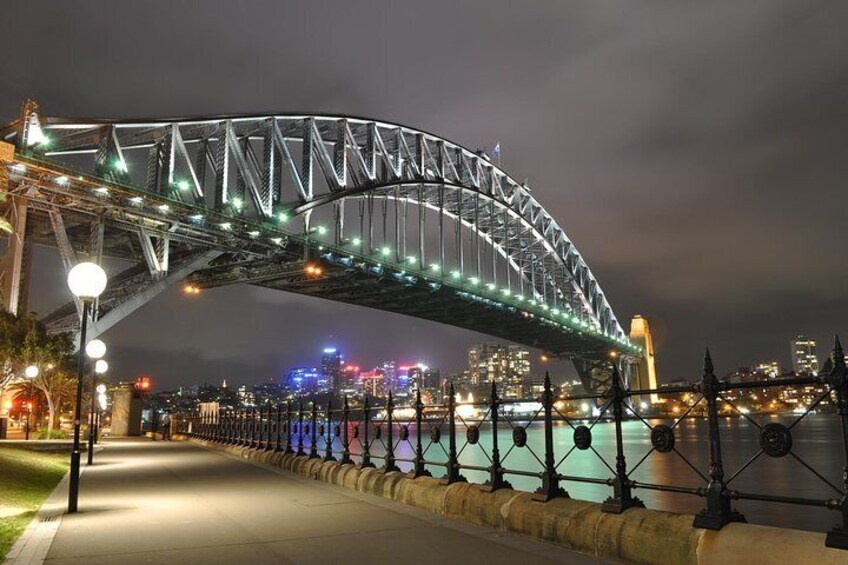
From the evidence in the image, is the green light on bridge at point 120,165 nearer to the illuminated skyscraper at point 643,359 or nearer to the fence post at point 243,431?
the fence post at point 243,431

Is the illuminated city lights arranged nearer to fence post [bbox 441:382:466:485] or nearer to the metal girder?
the metal girder

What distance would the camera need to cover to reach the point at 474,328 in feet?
301

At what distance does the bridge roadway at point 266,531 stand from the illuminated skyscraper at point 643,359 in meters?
115

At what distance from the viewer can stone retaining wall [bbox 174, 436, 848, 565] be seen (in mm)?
5516

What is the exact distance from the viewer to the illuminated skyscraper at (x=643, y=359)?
407 ft

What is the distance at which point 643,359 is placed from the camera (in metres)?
127

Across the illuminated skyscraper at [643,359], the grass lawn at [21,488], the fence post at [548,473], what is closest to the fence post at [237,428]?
the grass lawn at [21,488]

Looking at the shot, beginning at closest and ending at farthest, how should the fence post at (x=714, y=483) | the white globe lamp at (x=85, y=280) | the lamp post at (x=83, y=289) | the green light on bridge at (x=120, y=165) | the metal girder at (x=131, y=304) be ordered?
the fence post at (x=714, y=483) → the lamp post at (x=83, y=289) → the white globe lamp at (x=85, y=280) → the metal girder at (x=131, y=304) → the green light on bridge at (x=120, y=165)

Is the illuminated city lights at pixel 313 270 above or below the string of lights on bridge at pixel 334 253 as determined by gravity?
below

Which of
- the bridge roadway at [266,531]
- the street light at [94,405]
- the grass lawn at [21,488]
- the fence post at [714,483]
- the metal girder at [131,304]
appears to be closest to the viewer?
the fence post at [714,483]

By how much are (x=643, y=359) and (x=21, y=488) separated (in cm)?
12408

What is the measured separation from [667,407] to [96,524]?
126m

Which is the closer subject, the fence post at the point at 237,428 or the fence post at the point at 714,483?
the fence post at the point at 714,483

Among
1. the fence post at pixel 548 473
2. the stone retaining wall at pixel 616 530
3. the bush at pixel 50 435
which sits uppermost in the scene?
the fence post at pixel 548 473
